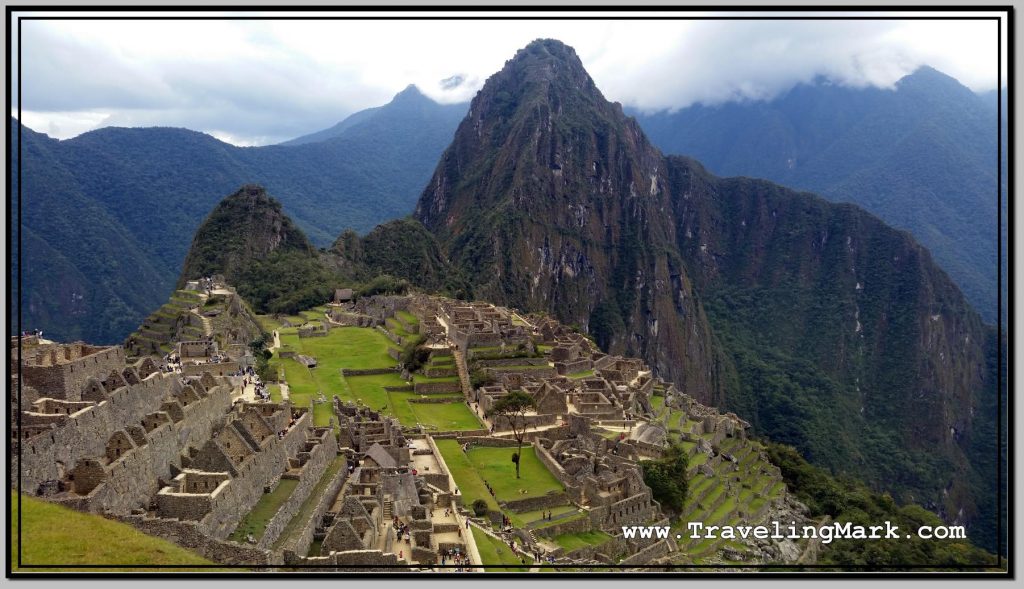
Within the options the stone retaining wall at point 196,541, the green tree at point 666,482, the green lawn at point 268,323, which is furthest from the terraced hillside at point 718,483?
the green lawn at point 268,323

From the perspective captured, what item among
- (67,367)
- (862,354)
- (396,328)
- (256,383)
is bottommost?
(862,354)

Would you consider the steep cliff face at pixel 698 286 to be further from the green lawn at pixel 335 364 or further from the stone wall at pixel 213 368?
the stone wall at pixel 213 368

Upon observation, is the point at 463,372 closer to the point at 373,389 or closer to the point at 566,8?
the point at 373,389

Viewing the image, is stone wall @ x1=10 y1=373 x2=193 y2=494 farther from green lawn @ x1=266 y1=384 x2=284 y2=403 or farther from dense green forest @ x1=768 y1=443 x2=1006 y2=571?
dense green forest @ x1=768 y1=443 x2=1006 y2=571

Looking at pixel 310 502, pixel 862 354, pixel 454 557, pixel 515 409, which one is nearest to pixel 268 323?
pixel 515 409

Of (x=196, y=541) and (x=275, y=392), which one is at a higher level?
(x=275, y=392)

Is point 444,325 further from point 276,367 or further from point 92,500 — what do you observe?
point 92,500

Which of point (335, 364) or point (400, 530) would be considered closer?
point (400, 530)

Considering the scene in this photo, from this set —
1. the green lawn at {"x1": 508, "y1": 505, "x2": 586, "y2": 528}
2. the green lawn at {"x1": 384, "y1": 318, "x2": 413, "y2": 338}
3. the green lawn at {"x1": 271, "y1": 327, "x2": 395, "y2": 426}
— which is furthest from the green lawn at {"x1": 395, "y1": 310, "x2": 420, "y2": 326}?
the green lawn at {"x1": 508, "y1": 505, "x2": 586, "y2": 528}
